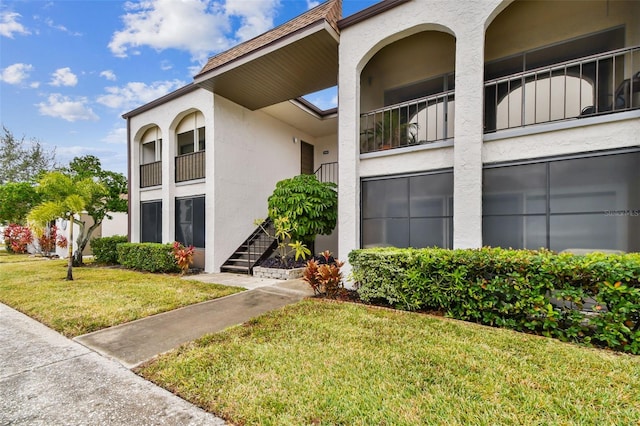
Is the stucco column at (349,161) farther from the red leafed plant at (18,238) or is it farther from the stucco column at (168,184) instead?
the red leafed plant at (18,238)

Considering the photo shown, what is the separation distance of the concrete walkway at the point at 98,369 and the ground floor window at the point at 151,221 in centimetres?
602

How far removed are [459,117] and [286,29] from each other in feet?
17.9

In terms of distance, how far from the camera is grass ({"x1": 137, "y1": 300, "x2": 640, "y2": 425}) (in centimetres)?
234

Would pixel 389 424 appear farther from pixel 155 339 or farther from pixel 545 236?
pixel 545 236

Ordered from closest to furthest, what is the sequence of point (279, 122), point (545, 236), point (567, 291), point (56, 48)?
1. point (567, 291)
2. point (545, 236)
3. point (56, 48)
4. point (279, 122)

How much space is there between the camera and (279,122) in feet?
41.9

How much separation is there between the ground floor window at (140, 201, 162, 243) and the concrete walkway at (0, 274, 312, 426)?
6.02 meters

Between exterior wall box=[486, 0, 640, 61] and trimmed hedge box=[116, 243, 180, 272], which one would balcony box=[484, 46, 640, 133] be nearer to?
exterior wall box=[486, 0, 640, 61]

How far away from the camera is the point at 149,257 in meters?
10.3

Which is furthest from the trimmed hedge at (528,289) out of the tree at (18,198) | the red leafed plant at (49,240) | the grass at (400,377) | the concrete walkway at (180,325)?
the red leafed plant at (49,240)

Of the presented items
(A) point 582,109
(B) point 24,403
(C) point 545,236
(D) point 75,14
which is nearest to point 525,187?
(C) point 545,236

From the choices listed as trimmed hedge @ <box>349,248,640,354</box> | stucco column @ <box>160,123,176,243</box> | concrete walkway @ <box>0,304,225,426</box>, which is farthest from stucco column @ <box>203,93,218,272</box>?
trimmed hedge @ <box>349,248,640,354</box>

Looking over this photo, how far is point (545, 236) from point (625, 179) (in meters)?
1.45

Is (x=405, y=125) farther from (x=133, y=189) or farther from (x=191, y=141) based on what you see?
(x=133, y=189)
